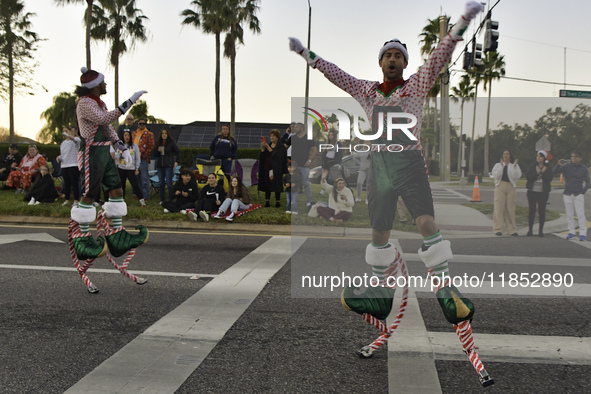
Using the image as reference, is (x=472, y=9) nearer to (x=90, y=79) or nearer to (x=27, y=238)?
(x=90, y=79)

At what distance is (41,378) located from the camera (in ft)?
11.5

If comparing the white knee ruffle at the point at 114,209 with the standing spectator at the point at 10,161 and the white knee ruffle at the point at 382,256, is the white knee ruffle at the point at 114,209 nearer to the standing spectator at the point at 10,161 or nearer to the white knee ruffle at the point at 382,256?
the white knee ruffle at the point at 382,256

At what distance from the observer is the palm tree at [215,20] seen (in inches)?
1161

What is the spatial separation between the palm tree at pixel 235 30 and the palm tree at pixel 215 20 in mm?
510

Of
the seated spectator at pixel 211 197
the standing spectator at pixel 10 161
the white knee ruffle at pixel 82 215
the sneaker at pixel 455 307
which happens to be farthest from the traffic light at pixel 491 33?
the standing spectator at pixel 10 161

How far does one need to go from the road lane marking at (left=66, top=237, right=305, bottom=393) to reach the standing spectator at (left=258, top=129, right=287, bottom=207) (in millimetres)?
5848

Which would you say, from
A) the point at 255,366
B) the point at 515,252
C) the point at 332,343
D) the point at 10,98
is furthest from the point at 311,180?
the point at 10,98

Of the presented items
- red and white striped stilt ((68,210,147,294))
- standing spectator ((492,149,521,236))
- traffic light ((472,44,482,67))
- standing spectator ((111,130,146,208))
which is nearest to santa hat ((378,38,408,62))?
standing spectator ((492,149,521,236))

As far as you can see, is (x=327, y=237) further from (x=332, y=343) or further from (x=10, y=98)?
(x=10, y=98)

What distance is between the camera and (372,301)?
3695mm

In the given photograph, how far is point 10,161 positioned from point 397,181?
51.5ft

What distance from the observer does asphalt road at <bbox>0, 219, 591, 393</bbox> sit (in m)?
3.51

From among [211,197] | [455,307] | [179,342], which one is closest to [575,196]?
[211,197]

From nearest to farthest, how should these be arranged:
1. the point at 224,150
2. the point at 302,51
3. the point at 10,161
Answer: the point at 302,51 → the point at 224,150 → the point at 10,161
